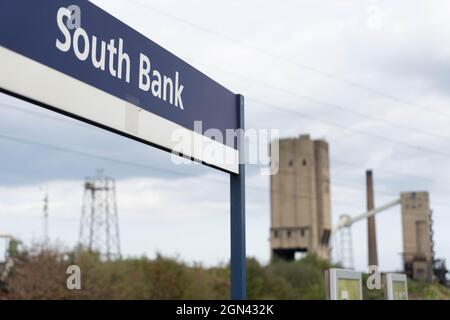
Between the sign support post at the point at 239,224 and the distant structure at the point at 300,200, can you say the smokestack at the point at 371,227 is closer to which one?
the distant structure at the point at 300,200

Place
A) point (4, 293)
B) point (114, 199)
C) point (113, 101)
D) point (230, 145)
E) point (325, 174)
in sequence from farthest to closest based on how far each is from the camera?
point (325, 174)
point (114, 199)
point (4, 293)
point (230, 145)
point (113, 101)

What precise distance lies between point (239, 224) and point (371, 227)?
68.7 metres

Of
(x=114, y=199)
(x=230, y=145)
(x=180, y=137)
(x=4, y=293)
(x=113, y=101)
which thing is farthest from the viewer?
Answer: (x=114, y=199)

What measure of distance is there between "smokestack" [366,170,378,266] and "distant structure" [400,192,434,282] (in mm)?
5172

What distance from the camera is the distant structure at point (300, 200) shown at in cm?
7406

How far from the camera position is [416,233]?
8019 cm

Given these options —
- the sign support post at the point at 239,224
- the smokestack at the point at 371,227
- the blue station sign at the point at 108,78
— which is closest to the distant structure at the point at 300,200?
the smokestack at the point at 371,227

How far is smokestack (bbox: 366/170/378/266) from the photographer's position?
69.6 meters

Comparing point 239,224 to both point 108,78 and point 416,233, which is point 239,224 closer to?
point 108,78

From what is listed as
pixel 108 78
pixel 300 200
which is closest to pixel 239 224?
pixel 108 78

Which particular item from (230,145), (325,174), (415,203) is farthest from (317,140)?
(230,145)

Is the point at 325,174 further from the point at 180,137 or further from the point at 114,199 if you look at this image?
the point at 180,137
